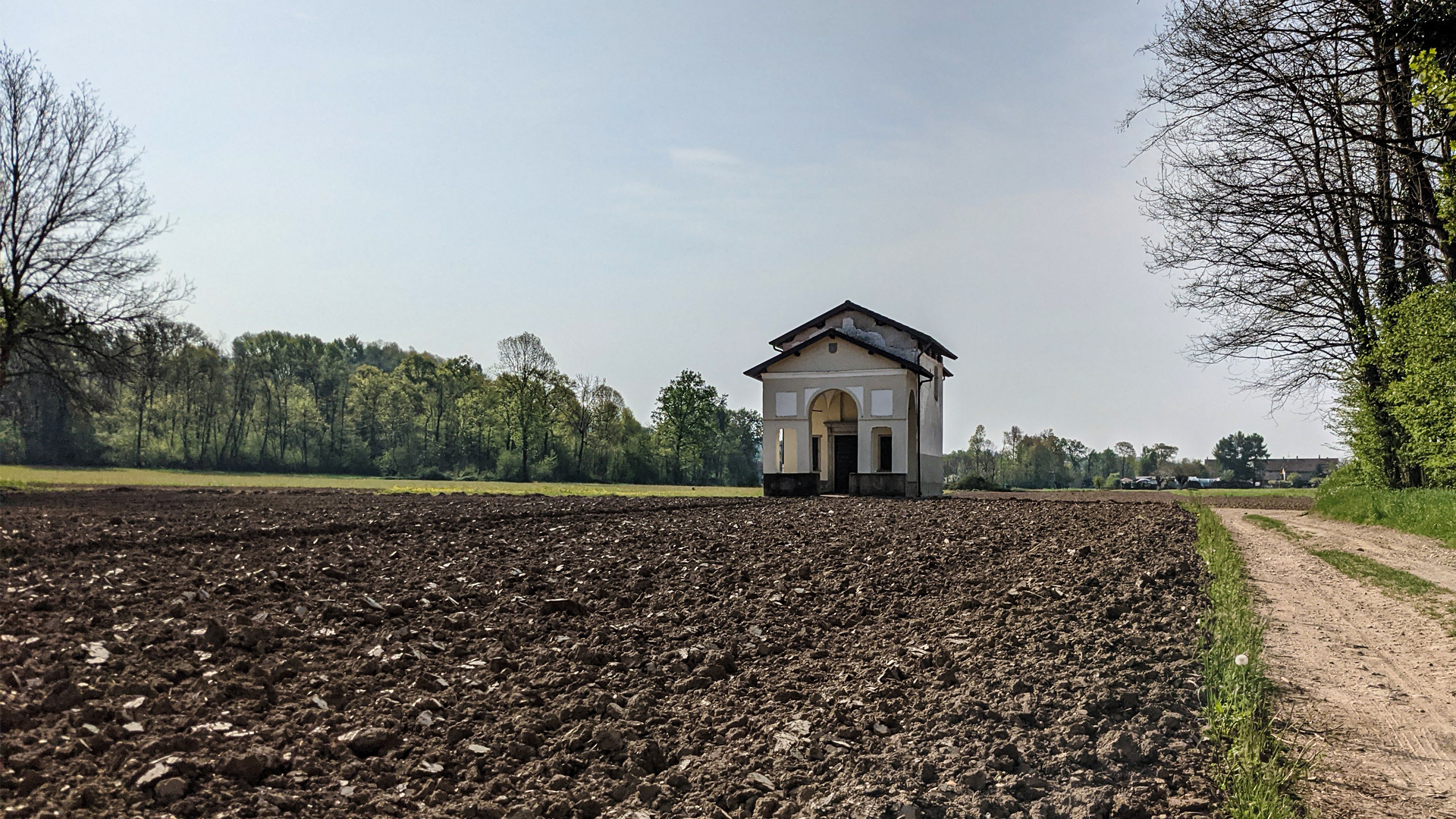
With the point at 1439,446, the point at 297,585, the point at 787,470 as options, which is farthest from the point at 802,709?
the point at 787,470

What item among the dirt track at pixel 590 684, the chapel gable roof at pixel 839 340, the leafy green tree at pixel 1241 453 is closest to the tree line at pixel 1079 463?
the leafy green tree at pixel 1241 453

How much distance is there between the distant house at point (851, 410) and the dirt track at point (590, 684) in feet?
82.0

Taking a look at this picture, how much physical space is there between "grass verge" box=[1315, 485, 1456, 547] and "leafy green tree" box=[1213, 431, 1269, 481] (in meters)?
105

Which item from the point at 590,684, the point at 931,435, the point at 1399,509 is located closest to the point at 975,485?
the point at 931,435

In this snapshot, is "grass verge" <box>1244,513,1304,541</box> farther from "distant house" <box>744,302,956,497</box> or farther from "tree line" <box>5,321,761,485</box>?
"tree line" <box>5,321,761,485</box>

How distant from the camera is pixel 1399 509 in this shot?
19500 millimetres

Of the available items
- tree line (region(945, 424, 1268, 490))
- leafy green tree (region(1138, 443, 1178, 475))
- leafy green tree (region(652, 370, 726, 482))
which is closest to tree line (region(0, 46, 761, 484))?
leafy green tree (region(652, 370, 726, 482))

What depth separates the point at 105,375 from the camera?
29.8m

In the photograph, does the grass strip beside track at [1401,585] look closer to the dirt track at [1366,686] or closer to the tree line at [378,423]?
the dirt track at [1366,686]

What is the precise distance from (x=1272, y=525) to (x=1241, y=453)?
11482cm

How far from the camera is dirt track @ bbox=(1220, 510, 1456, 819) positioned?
171 inches

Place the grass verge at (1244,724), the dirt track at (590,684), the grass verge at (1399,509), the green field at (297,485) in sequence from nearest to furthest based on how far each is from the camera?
1. the grass verge at (1244,724)
2. the dirt track at (590,684)
3. the grass verge at (1399,509)
4. the green field at (297,485)

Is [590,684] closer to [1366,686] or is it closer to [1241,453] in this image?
[1366,686]

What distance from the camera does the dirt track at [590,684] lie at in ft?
14.0
